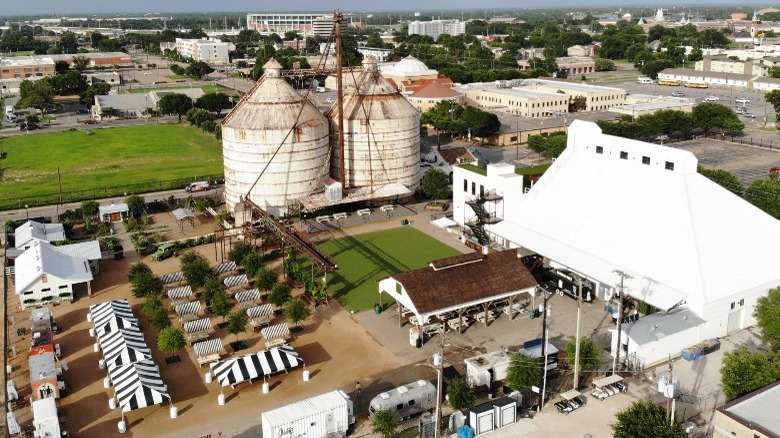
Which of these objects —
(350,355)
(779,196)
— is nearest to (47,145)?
(350,355)

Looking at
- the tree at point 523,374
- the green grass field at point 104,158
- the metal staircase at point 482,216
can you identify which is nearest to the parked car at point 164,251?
the metal staircase at point 482,216

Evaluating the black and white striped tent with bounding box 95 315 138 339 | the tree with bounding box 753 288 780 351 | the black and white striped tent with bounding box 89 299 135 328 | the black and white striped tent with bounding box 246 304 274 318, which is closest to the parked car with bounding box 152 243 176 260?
the black and white striped tent with bounding box 89 299 135 328

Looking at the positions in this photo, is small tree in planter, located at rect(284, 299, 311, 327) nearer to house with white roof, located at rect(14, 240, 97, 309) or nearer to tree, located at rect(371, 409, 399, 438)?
tree, located at rect(371, 409, 399, 438)

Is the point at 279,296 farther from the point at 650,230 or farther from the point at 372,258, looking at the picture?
the point at 650,230

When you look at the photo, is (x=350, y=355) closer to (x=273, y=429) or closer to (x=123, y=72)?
(x=273, y=429)

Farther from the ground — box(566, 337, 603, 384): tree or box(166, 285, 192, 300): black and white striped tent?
box(566, 337, 603, 384): tree
